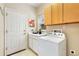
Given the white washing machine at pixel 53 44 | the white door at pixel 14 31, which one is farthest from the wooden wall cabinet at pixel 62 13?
the white door at pixel 14 31

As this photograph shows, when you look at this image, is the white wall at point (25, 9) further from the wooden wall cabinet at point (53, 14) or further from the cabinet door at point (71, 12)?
the cabinet door at point (71, 12)

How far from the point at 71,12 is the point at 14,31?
0.98 m

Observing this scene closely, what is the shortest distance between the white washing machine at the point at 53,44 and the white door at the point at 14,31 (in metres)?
0.32

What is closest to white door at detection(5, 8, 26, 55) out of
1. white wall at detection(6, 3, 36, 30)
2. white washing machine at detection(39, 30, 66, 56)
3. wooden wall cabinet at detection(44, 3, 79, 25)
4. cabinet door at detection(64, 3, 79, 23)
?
white wall at detection(6, 3, 36, 30)

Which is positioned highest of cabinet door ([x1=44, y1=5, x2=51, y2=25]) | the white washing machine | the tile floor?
cabinet door ([x1=44, y1=5, x2=51, y2=25])

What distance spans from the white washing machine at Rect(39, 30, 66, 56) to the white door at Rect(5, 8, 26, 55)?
0.32m

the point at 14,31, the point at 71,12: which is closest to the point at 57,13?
the point at 71,12

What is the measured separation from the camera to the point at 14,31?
1.50 metres

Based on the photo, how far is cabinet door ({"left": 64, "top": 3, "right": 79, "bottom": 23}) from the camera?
139 centimetres

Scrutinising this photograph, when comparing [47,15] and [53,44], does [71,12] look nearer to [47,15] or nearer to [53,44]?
[47,15]

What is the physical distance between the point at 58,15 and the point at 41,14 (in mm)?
284

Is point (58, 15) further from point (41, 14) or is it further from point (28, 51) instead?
point (28, 51)

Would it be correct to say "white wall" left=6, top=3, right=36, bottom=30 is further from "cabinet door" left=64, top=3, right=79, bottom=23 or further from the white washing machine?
"cabinet door" left=64, top=3, right=79, bottom=23

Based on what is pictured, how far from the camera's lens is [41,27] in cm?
151
